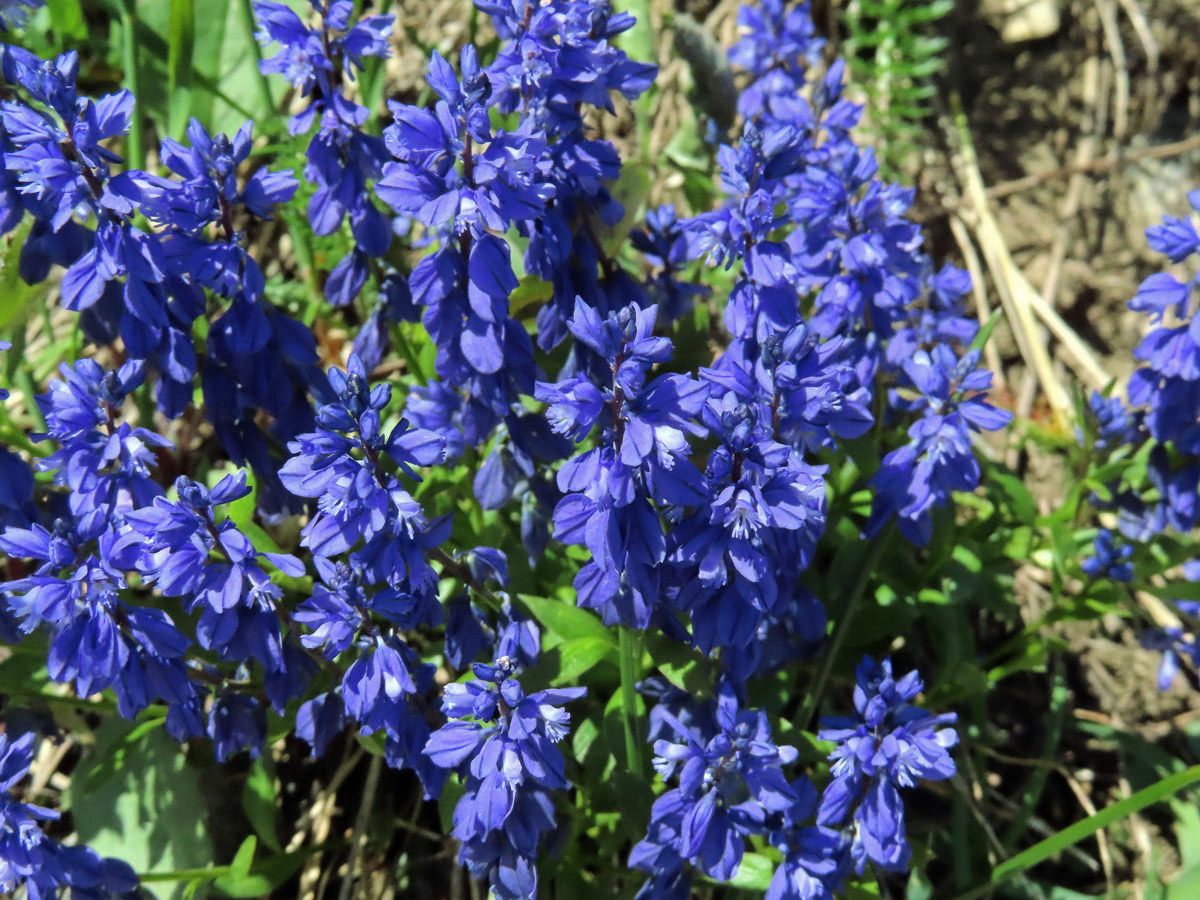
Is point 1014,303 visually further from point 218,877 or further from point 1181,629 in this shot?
point 218,877

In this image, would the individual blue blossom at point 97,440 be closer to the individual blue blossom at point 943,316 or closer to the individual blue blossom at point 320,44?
the individual blue blossom at point 320,44

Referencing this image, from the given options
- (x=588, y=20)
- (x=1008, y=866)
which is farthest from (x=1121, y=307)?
(x=588, y=20)

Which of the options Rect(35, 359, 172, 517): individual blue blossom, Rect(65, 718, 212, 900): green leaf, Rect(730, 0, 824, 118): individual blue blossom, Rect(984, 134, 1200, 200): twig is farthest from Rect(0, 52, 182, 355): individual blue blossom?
Rect(984, 134, 1200, 200): twig

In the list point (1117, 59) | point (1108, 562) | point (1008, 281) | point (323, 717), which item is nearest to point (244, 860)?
point (323, 717)

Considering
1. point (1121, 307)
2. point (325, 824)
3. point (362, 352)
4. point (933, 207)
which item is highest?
point (362, 352)

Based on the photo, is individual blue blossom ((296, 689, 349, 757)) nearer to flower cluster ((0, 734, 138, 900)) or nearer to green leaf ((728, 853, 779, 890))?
flower cluster ((0, 734, 138, 900))

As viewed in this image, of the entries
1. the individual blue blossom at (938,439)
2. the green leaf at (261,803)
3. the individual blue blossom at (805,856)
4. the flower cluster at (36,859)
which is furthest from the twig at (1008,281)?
the flower cluster at (36,859)

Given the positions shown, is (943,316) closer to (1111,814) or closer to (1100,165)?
(1111,814)
